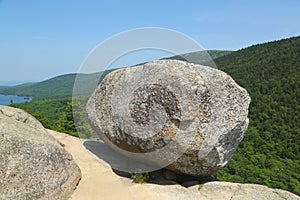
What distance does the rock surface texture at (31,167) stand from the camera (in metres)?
5.14

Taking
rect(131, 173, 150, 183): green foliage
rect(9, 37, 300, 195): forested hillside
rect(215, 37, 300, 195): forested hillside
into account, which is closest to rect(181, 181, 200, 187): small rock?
rect(131, 173, 150, 183): green foliage

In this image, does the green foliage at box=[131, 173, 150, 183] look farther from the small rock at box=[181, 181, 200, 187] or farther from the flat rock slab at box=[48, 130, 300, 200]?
the small rock at box=[181, 181, 200, 187]

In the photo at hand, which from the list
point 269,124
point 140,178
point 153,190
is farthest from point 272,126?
point 153,190

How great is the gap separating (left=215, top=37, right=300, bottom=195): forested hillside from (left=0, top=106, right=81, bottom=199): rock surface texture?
6685 millimetres

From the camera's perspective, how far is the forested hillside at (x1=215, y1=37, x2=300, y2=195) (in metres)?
15.9

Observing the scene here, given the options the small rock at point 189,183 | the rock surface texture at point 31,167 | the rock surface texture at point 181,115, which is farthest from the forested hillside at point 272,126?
the rock surface texture at point 31,167

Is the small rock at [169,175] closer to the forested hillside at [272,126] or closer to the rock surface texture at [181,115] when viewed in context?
the rock surface texture at [181,115]

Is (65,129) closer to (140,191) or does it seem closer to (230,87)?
(140,191)

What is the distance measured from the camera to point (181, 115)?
5.91 meters

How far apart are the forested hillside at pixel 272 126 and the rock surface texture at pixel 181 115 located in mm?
4582

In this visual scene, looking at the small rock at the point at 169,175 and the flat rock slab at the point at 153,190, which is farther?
the small rock at the point at 169,175

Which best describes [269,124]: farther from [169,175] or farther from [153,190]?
[153,190]

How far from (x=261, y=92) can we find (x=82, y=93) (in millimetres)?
31023

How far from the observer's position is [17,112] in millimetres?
7977
